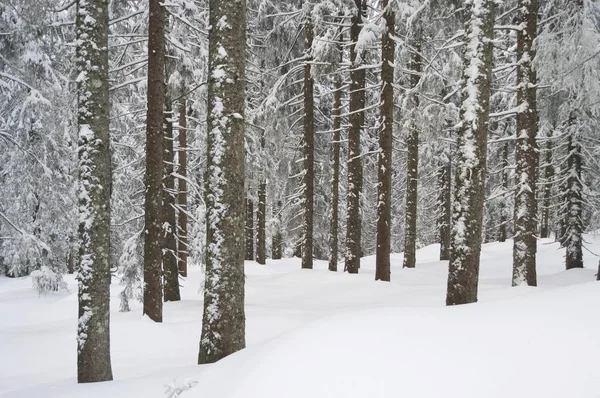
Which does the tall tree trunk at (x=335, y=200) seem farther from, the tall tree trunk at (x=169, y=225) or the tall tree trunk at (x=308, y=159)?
the tall tree trunk at (x=169, y=225)

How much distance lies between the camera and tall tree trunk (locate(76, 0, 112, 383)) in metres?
6.11

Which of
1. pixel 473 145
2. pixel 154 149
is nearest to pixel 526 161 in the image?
pixel 473 145

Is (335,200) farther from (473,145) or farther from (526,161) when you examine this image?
(473,145)

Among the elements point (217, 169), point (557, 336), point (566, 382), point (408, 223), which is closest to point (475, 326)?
point (557, 336)

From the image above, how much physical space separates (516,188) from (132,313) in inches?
421

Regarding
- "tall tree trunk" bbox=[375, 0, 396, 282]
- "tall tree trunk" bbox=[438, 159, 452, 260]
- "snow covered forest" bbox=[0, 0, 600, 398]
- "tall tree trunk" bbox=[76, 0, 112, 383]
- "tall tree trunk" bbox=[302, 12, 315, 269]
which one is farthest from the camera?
"tall tree trunk" bbox=[438, 159, 452, 260]

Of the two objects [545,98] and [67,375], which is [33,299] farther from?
[545,98]

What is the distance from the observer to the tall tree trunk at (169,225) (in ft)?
40.0

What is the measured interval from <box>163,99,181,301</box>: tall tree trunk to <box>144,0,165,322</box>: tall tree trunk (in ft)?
7.21

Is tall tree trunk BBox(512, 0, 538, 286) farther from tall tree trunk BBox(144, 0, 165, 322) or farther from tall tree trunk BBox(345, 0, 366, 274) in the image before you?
tall tree trunk BBox(144, 0, 165, 322)

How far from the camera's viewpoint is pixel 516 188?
11664mm

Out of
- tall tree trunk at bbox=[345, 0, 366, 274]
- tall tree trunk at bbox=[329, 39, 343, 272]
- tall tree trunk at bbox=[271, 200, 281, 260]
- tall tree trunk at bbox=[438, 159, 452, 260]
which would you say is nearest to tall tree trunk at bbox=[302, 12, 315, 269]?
tall tree trunk at bbox=[329, 39, 343, 272]

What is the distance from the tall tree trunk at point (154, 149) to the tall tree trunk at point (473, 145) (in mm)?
6257

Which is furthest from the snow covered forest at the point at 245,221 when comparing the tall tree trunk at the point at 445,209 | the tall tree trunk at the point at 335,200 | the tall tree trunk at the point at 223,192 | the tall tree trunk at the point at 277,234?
the tall tree trunk at the point at 277,234
